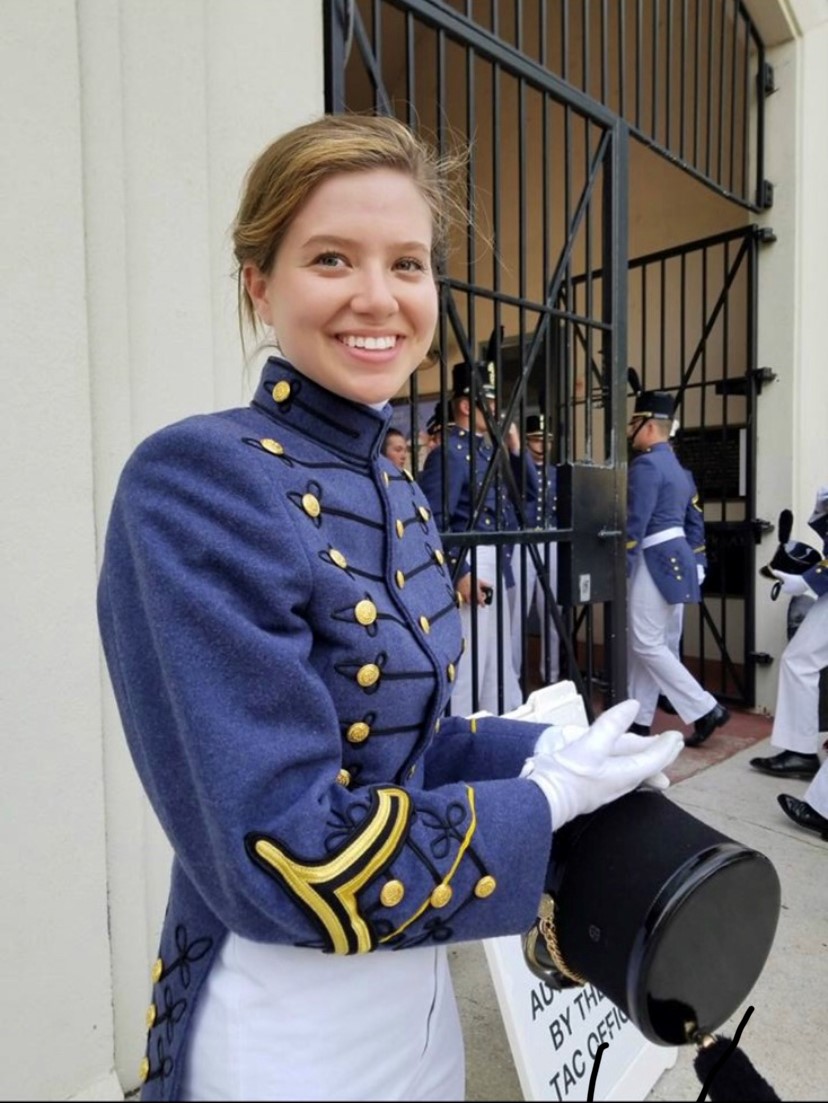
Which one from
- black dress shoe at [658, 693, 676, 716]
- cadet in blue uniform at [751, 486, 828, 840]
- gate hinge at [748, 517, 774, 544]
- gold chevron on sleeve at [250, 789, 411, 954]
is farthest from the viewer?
black dress shoe at [658, 693, 676, 716]

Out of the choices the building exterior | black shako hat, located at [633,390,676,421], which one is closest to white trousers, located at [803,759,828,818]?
black shako hat, located at [633,390,676,421]

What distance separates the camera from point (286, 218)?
87 cm

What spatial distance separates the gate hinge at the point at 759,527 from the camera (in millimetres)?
4770

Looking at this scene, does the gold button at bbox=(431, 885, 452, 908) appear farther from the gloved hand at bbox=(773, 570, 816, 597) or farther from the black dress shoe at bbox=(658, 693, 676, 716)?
the black dress shoe at bbox=(658, 693, 676, 716)

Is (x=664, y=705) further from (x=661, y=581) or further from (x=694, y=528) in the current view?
(x=694, y=528)

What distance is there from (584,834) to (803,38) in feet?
17.3

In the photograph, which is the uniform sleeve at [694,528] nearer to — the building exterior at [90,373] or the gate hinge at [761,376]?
the gate hinge at [761,376]

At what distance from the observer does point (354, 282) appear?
0.86m

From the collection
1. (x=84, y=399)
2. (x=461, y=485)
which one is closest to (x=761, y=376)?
(x=461, y=485)

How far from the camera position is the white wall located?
1.53 metres

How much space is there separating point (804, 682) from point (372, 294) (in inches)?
146

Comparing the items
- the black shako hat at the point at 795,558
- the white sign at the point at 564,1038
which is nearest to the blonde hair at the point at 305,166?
the white sign at the point at 564,1038

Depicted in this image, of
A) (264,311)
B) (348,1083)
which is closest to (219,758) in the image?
(348,1083)

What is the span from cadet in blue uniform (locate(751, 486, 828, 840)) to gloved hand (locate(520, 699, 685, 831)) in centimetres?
338
